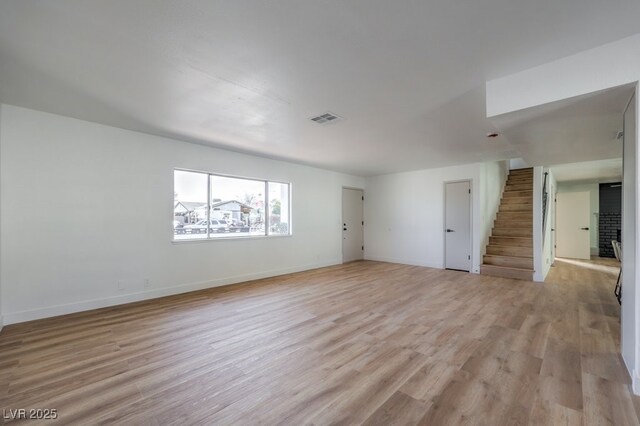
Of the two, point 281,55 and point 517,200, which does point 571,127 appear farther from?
point 517,200

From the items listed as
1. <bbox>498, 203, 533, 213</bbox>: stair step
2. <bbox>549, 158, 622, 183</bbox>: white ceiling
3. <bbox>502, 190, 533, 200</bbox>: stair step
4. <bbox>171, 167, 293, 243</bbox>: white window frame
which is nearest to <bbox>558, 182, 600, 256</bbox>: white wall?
<bbox>549, 158, 622, 183</bbox>: white ceiling

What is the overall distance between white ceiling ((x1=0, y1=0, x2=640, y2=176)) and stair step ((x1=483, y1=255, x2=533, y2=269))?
10.7ft

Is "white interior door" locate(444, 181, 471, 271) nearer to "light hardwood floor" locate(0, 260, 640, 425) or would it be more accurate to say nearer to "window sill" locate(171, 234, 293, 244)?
"light hardwood floor" locate(0, 260, 640, 425)

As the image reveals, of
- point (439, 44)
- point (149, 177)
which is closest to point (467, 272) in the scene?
point (439, 44)

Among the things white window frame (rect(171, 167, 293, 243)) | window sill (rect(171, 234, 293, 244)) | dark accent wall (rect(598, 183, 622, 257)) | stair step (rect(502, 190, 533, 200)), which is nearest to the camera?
window sill (rect(171, 234, 293, 244))

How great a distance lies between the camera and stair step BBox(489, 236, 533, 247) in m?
6.14

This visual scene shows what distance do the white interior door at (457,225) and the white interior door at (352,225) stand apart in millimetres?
2491

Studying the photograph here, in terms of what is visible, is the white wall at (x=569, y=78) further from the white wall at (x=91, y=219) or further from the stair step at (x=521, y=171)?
the stair step at (x=521, y=171)

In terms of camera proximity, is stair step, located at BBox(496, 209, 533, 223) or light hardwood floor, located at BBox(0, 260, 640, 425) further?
stair step, located at BBox(496, 209, 533, 223)

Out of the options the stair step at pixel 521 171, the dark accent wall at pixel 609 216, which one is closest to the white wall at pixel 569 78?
the stair step at pixel 521 171

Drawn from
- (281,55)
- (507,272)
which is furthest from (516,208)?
(281,55)

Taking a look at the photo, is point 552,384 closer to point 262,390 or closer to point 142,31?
point 262,390

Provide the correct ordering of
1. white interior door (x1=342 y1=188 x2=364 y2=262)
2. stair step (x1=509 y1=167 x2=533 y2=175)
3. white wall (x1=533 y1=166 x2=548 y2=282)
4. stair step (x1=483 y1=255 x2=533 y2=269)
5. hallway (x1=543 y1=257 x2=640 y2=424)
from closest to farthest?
hallway (x1=543 y1=257 x2=640 y2=424), white wall (x1=533 y1=166 x2=548 y2=282), stair step (x1=483 y1=255 x2=533 y2=269), white interior door (x1=342 y1=188 x2=364 y2=262), stair step (x1=509 y1=167 x2=533 y2=175)

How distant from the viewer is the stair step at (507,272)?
5.50 metres
